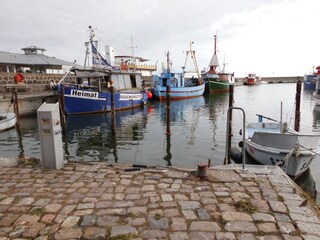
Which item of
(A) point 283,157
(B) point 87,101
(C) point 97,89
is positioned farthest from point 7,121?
(A) point 283,157

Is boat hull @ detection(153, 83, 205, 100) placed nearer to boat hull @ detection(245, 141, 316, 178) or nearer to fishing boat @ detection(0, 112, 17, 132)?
fishing boat @ detection(0, 112, 17, 132)

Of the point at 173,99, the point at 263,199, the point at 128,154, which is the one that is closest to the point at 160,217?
the point at 263,199

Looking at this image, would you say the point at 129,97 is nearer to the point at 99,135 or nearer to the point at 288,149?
the point at 99,135

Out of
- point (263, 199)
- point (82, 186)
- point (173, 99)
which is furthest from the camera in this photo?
point (173, 99)

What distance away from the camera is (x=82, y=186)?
446 centimetres

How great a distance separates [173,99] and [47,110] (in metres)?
29.3

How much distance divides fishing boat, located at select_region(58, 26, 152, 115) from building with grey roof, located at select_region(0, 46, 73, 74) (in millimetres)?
11079

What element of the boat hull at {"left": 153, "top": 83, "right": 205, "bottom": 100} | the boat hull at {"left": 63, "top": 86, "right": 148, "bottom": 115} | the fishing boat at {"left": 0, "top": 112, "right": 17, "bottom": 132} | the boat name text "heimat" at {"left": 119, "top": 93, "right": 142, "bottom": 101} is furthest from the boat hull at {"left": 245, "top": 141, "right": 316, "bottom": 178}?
the boat hull at {"left": 153, "top": 83, "right": 205, "bottom": 100}

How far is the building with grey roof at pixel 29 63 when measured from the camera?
94.1 ft

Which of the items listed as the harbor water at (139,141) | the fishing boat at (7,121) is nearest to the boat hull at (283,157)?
the harbor water at (139,141)

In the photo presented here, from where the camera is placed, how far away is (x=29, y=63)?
3005cm

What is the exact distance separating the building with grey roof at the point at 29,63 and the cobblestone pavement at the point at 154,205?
28809mm

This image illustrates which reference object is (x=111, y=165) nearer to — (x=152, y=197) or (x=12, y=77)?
(x=152, y=197)

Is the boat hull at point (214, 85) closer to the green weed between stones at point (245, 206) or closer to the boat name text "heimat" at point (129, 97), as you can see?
the boat name text "heimat" at point (129, 97)
